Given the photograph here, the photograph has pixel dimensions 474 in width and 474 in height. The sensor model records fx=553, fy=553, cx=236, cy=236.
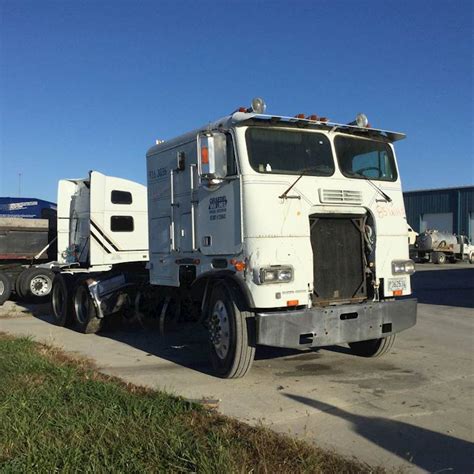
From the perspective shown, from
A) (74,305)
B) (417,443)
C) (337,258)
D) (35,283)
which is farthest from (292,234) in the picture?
(35,283)

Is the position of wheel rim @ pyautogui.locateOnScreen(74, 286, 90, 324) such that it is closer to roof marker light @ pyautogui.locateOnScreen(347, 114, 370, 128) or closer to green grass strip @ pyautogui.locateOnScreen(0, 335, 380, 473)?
green grass strip @ pyautogui.locateOnScreen(0, 335, 380, 473)

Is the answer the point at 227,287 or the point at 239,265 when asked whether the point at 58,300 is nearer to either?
the point at 227,287

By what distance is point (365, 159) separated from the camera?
7.24 m

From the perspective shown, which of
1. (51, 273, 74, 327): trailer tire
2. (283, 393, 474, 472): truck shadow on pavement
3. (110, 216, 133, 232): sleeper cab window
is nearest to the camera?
(283, 393, 474, 472): truck shadow on pavement

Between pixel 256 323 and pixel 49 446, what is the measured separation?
256cm

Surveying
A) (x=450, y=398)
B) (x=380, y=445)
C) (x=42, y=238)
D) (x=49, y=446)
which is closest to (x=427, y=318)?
(x=450, y=398)

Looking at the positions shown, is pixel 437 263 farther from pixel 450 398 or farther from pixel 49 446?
pixel 49 446

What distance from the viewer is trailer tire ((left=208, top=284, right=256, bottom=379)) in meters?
6.28

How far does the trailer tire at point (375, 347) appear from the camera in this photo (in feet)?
24.8

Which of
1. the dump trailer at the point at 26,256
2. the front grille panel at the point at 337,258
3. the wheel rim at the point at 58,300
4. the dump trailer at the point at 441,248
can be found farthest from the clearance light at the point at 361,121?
the dump trailer at the point at 441,248

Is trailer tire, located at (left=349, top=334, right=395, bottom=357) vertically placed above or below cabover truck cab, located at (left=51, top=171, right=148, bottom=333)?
below

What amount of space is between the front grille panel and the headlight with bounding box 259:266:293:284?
53 centimetres

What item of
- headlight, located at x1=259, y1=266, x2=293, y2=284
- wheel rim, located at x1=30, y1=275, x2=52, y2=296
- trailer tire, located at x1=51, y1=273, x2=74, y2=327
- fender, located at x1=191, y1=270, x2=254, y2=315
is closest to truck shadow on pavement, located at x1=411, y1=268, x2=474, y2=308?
fender, located at x1=191, y1=270, x2=254, y2=315

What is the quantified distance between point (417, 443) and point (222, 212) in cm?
335
